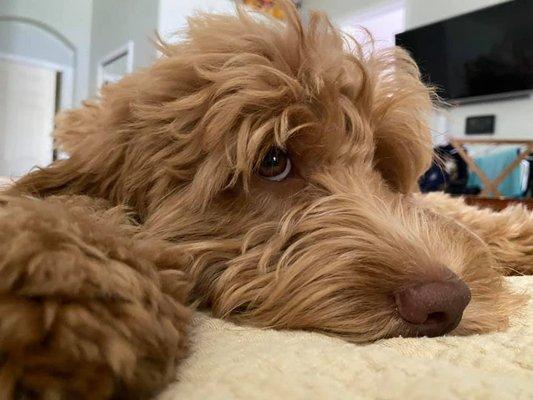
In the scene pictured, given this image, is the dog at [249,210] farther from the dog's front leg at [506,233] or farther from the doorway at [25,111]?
the doorway at [25,111]

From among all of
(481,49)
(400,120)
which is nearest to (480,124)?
(481,49)

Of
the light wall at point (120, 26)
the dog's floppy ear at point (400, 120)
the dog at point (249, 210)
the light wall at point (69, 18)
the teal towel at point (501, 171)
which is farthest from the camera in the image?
the light wall at point (69, 18)

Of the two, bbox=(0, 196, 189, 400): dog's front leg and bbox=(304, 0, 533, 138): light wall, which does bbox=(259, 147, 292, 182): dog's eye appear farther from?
bbox=(304, 0, 533, 138): light wall

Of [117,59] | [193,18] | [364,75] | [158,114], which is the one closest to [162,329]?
[158,114]

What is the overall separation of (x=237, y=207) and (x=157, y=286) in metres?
0.50

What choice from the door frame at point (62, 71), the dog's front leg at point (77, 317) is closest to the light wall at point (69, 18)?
the door frame at point (62, 71)

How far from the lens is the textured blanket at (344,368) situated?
0.69 meters

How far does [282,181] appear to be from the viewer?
1.43 metres

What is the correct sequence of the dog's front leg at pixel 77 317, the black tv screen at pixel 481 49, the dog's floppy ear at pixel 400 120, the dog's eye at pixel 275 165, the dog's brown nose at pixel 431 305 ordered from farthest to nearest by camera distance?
the black tv screen at pixel 481 49
the dog's floppy ear at pixel 400 120
the dog's eye at pixel 275 165
the dog's brown nose at pixel 431 305
the dog's front leg at pixel 77 317

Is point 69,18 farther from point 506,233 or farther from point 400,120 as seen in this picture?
point 400,120

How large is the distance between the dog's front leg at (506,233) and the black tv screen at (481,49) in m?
5.20

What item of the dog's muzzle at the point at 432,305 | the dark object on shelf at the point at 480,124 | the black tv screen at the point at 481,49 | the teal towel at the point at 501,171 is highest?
the black tv screen at the point at 481,49

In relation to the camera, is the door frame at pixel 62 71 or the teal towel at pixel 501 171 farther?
the door frame at pixel 62 71

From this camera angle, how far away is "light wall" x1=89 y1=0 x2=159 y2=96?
787 cm
